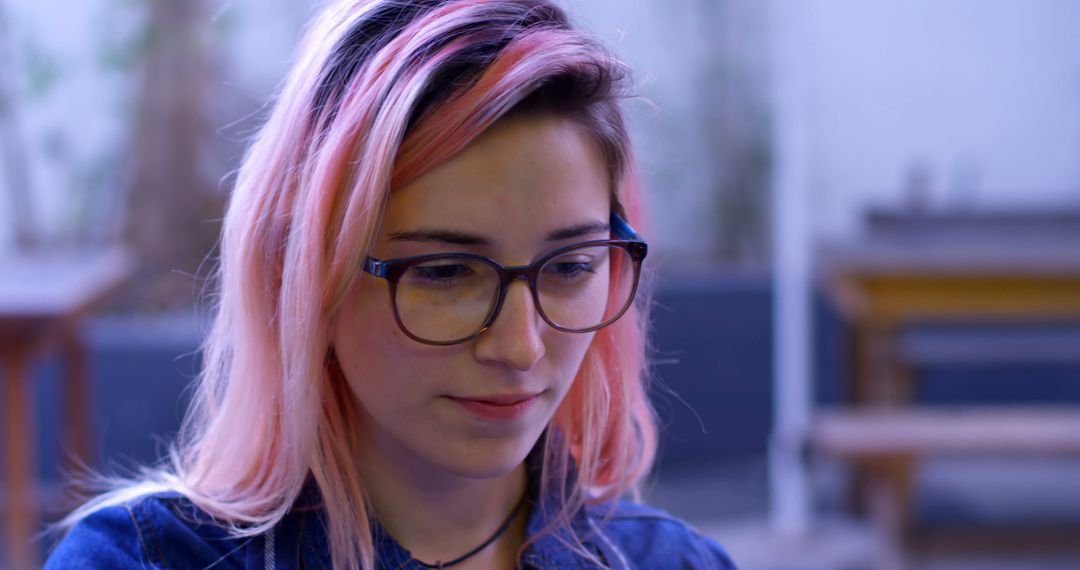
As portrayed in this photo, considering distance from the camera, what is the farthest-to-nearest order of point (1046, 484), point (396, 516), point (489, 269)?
1. point (1046, 484)
2. point (396, 516)
3. point (489, 269)

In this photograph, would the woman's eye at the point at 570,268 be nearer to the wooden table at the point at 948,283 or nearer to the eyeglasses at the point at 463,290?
the eyeglasses at the point at 463,290

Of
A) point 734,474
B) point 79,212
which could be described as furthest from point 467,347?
point 79,212

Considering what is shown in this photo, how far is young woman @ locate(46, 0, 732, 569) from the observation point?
0.96 metres

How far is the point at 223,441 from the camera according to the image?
111 cm

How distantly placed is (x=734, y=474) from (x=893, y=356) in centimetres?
106

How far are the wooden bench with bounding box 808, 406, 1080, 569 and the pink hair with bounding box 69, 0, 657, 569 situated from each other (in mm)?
2318

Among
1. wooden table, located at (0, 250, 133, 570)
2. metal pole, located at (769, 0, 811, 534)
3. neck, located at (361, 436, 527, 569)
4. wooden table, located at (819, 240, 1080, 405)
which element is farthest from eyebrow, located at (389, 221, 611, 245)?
wooden table, located at (819, 240, 1080, 405)

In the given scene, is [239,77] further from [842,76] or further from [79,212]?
[842,76]

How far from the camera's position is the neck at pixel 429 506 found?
1088mm

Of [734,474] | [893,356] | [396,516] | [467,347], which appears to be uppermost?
[467,347]

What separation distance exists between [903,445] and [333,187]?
2.66 meters

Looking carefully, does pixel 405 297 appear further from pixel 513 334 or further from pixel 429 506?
pixel 429 506

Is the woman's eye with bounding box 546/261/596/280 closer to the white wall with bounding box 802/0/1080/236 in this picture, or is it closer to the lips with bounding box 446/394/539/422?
the lips with bounding box 446/394/539/422

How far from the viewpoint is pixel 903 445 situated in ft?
10.8
